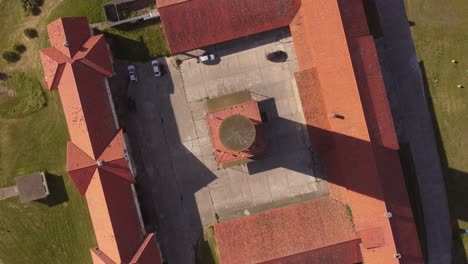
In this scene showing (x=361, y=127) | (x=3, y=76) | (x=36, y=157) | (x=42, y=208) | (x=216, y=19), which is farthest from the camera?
(x=3, y=76)

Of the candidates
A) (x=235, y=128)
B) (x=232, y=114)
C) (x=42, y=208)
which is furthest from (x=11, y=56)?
(x=235, y=128)

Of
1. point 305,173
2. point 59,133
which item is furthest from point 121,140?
point 305,173

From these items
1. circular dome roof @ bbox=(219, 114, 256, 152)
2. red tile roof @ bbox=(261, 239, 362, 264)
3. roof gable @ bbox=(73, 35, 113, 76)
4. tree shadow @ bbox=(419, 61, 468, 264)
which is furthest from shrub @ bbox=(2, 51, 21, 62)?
tree shadow @ bbox=(419, 61, 468, 264)

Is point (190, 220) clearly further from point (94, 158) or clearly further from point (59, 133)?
point (59, 133)

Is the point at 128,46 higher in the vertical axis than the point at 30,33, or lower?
lower

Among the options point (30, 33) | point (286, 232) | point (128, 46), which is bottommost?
point (286, 232)

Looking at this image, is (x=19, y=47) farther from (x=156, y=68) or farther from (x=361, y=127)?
(x=361, y=127)

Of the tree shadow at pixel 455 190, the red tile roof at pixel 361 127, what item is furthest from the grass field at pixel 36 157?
the tree shadow at pixel 455 190
